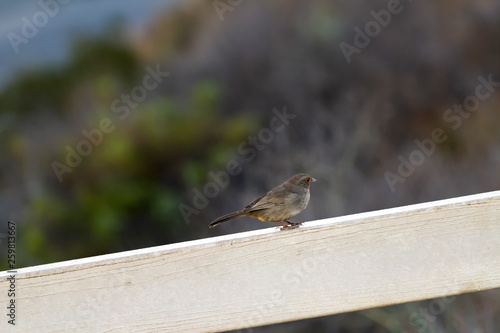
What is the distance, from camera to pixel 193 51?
7.68 m

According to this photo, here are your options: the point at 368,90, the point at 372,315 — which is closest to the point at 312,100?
the point at 368,90

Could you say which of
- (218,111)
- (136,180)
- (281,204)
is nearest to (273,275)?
(281,204)

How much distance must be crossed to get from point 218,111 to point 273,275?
219 inches

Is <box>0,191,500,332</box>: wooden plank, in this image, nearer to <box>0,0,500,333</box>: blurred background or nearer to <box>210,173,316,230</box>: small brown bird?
<box>210,173,316,230</box>: small brown bird

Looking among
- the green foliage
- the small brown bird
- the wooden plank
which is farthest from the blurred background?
the wooden plank

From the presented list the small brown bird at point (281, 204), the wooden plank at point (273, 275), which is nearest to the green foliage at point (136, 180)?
the small brown bird at point (281, 204)

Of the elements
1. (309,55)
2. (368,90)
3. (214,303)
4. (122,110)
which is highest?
(214,303)

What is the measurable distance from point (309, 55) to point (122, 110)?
1.96m

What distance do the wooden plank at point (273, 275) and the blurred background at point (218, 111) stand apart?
3859mm

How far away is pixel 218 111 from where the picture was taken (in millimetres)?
7035

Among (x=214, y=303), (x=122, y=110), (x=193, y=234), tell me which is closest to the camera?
(x=214, y=303)

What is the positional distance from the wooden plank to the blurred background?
386cm

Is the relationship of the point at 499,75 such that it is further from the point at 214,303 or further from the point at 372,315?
the point at 214,303

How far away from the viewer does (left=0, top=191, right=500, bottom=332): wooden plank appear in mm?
1489
